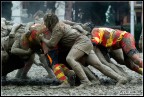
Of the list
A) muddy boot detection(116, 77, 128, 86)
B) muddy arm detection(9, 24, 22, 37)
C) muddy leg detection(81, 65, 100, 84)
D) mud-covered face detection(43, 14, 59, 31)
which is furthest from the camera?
muddy arm detection(9, 24, 22, 37)

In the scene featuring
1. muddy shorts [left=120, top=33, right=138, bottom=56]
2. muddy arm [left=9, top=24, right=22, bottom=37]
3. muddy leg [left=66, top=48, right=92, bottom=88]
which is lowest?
muddy leg [left=66, top=48, right=92, bottom=88]

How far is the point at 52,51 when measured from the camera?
1077 cm

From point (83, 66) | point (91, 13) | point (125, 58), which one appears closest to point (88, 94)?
point (83, 66)

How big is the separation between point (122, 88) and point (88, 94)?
4.13 ft

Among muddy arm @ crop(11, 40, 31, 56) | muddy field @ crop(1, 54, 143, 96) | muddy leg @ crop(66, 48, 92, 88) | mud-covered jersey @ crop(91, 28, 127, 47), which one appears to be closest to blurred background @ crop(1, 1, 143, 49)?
mud-covered jersey @ crop(91, 28, 127, 47)

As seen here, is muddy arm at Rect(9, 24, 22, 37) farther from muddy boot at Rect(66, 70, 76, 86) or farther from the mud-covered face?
muddy boot at Rect(66, 70, 76, 86)

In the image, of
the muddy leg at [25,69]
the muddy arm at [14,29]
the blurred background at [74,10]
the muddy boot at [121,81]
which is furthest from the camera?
the blurred background at [74,10]

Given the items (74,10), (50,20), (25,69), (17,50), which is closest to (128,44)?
(50,20)

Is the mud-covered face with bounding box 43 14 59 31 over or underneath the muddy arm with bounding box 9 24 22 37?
over

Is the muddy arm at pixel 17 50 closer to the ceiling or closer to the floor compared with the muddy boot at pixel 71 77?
closer to the ceiling

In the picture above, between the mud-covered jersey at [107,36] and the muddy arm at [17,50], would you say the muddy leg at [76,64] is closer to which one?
the mud-covered jersey at [107,36]

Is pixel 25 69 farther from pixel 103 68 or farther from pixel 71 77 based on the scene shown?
pixel 103 68

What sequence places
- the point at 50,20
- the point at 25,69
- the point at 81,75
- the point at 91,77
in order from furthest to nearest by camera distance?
the point at 25,69 → the point at 91,77 → the point at 81,75 → the point at 50,20

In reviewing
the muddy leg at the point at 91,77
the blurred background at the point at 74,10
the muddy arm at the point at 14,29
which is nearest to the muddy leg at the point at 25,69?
the muddy arm at the point at 14,29
